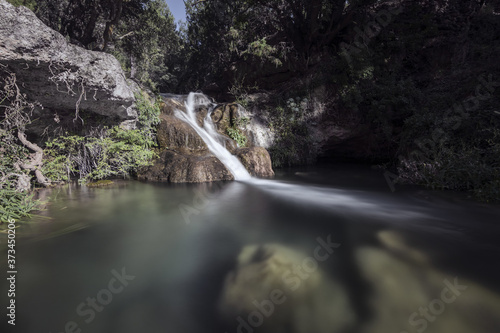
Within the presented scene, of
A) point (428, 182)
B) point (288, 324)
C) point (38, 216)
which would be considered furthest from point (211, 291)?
point (428, 182)

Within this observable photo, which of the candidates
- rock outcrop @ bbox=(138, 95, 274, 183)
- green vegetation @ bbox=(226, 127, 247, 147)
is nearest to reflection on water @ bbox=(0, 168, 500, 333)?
rock outcrop @ bbox=(138, 95, 274, 183)

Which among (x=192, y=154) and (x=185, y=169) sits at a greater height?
(x=192, y=154)

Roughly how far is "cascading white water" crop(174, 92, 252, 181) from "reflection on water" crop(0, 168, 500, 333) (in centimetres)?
364

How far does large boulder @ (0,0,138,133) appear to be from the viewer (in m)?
4.33

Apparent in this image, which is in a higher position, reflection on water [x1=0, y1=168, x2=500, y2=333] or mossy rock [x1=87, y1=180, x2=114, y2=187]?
mossy rock [x1=87, y1=180, x2=114, y2=187]

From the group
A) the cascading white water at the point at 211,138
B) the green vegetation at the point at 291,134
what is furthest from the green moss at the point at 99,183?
the green vegetation at the point at 291,134

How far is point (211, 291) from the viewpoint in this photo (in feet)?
6.94

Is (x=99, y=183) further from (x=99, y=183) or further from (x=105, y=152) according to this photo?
(x=105, y=152)

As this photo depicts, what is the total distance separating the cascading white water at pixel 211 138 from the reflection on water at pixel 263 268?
3640 millimetres

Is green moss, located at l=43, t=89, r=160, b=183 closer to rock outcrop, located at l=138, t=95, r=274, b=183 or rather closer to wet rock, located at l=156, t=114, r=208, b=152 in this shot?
wet rock, located at l=156, t=114, r=208, b=152

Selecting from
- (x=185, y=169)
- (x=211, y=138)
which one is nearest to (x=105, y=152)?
(x=185, y=169)

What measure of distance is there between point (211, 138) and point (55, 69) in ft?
16.9

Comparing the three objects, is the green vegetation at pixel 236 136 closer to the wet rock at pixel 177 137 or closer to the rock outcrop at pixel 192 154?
the rock outcrop at pixel 192 154

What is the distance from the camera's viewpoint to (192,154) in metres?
8.27
